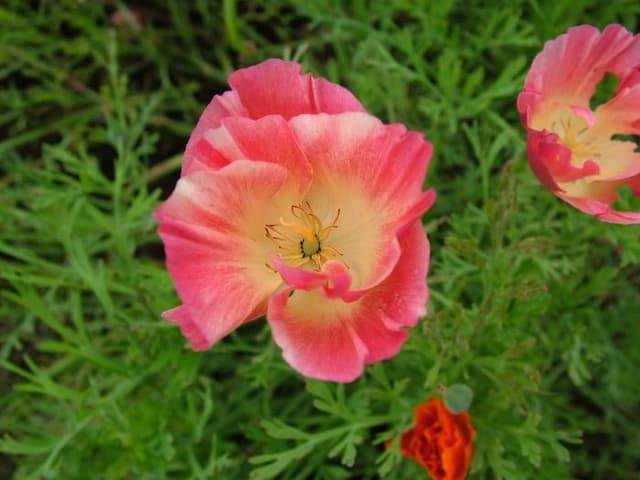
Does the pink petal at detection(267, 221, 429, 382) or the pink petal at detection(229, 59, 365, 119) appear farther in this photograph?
the pink petal at detection(229, 59, 365, 119)

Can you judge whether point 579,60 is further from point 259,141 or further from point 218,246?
point 218,246

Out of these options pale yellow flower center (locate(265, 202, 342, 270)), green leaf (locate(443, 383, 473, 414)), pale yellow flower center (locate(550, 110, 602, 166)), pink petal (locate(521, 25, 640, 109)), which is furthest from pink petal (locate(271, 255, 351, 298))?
pale yellow flower center (locate(550, 110, 602, 166))

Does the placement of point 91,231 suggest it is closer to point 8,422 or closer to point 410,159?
point 8,422

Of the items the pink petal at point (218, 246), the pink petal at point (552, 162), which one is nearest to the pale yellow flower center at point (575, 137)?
the pink petal at point (552, 162)

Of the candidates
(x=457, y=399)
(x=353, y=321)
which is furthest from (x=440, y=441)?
(x=353, y=321)

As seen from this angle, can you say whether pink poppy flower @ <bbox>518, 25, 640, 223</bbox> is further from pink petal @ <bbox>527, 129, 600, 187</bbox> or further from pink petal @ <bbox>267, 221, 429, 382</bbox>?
pink petal @ <bbox>267, 221, 429, 382</bbox>

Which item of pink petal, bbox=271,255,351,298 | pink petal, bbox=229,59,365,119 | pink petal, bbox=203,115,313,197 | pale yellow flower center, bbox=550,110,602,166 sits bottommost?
pink petal, bbox=271,255,351,298

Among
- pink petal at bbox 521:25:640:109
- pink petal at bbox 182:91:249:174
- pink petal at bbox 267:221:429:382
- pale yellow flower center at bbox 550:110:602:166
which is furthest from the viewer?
pale yellow flower center at bbox 550:110:602:166

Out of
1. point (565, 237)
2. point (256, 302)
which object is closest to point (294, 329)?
point (256, 302)
